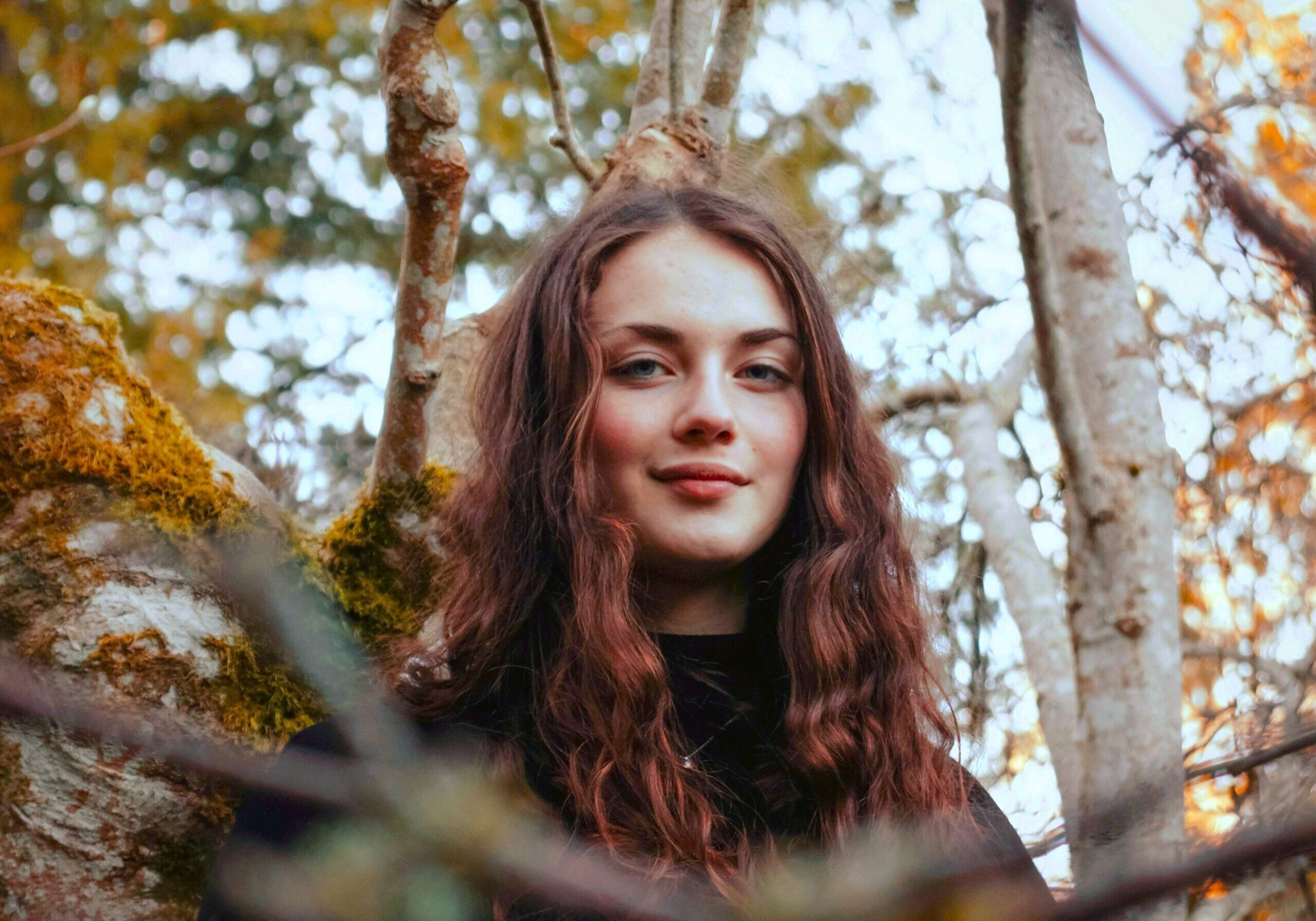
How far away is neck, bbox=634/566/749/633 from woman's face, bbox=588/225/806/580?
0.10 ft

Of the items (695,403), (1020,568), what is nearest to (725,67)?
(695,403)

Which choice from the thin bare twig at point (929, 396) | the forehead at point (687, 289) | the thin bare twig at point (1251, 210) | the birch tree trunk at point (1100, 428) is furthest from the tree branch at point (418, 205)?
the thin bare twig at point (929, 396)

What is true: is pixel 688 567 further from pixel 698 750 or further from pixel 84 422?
pixel 84 422

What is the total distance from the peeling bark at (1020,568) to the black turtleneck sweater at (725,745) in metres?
1.66

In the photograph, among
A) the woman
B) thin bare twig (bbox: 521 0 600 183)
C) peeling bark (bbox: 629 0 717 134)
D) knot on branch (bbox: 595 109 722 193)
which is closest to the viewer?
the woman

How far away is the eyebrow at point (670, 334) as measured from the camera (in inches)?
79.4

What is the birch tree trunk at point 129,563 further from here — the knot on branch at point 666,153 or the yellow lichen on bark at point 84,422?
the knot on branch at point 666,153

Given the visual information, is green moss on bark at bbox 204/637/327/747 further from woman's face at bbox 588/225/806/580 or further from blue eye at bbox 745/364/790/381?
blue eye at bbox 745/364/790/381

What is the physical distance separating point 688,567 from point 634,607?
12 cm

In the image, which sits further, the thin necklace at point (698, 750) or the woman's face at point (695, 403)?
the woman's face at point (695, 403)

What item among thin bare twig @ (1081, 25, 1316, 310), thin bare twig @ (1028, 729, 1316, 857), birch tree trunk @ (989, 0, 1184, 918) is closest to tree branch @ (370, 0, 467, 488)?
birch tree trunk @ (989, 0, 1184, 918)

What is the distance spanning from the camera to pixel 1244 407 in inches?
170

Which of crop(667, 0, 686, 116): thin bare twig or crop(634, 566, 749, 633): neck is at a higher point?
crop(667, 0, 686, 116): thin bare twig

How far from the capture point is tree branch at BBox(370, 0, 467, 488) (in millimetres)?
1984
